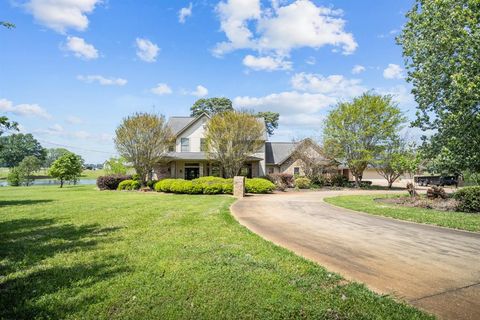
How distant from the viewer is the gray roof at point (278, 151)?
34438mm

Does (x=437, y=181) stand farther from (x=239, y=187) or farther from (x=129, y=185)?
(x=129, y=185)

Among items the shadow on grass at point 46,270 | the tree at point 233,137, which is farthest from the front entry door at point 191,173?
the shadow on grass at point 46,270

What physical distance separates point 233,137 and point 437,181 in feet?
97.7

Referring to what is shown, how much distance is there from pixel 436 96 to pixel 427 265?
31.8 feet

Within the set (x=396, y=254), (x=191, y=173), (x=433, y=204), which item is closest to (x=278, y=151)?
(x=191, y=173)

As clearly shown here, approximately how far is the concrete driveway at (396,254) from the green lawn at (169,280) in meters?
0.56

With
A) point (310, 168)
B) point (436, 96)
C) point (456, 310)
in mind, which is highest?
point (436, 96)


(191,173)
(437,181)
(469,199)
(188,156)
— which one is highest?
(188,156)

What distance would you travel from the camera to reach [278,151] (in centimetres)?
3650

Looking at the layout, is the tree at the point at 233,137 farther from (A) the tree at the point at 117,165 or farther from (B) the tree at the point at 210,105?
(B) the tree at the point at 210,105

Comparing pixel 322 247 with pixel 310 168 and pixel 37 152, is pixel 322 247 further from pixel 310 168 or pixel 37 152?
pixel 37 152

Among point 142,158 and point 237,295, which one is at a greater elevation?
point 142,158

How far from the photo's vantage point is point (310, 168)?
101 feet

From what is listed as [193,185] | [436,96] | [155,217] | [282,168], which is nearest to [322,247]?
[155,217]
